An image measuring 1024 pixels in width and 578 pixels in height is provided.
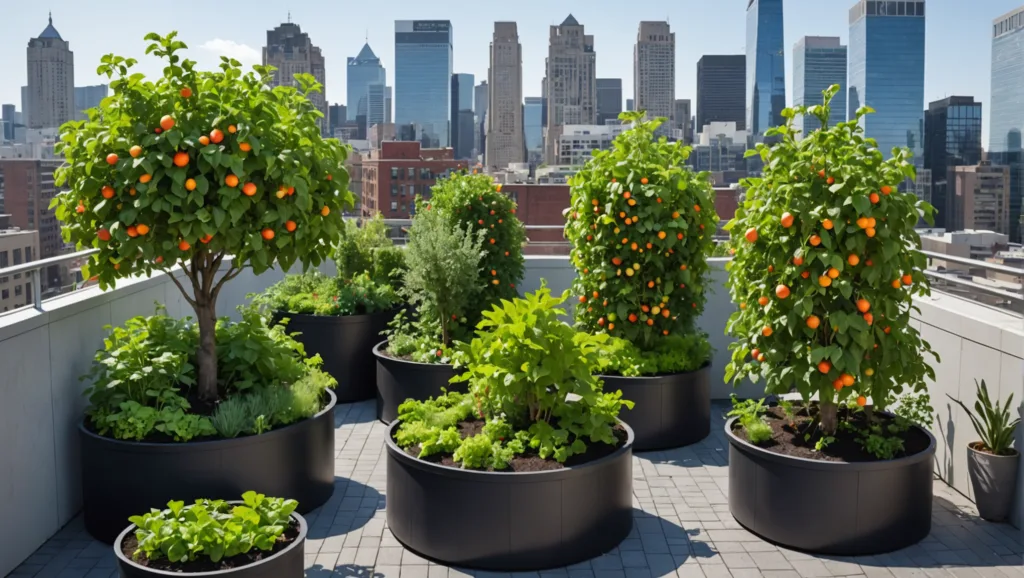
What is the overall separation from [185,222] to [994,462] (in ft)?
15.9

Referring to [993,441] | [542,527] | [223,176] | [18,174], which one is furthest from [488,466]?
[18,174]

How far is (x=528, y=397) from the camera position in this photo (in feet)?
16.7

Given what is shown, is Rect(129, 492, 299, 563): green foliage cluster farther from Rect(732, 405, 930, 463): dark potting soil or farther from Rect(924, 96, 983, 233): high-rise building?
Rect(924, 96, 983, 233): high-rise building

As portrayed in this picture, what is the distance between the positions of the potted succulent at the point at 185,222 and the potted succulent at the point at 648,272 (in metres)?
2.59

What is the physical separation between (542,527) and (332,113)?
199528mm

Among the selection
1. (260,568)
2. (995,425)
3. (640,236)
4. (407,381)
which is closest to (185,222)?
(260,568)

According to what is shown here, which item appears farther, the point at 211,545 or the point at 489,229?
the point at 489,229

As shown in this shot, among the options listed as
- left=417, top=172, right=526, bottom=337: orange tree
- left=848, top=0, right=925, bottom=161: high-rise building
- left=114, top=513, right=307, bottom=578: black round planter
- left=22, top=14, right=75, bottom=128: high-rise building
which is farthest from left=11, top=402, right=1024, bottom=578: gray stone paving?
left=848, top=0, right=925, bottom=161: high-rise building

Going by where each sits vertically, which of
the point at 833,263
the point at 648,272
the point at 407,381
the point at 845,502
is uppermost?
the point at 833,263

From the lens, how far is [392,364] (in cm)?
782

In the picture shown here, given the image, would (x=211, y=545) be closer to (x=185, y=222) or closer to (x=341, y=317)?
(x=185, y=222)

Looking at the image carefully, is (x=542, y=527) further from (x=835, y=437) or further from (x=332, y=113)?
(x=332, y=113)

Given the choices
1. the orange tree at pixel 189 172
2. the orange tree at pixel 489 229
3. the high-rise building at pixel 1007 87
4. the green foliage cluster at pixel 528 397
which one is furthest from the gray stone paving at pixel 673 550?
the high-rise building at pixel 1007 87

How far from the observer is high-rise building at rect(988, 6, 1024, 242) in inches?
4515
